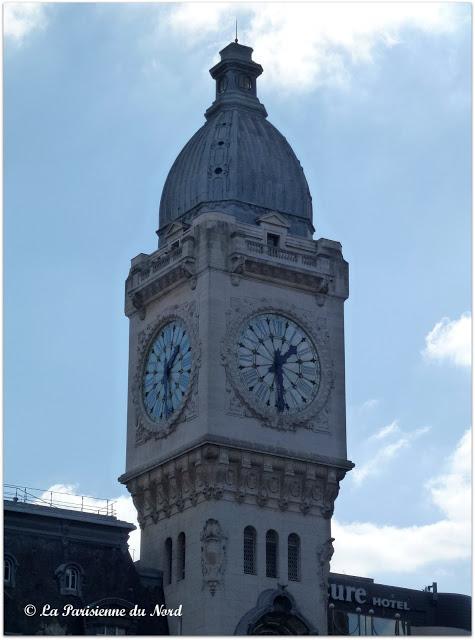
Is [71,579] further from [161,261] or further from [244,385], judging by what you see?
[161,261]

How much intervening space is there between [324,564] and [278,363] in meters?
9.95

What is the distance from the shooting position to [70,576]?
91875 millimetres

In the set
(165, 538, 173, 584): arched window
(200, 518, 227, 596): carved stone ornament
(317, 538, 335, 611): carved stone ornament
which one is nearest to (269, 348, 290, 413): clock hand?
(317, 538, 335, 611): carved stone ornament

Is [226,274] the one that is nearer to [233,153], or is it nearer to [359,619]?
[233,153]

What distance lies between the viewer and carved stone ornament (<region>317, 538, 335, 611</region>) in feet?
315

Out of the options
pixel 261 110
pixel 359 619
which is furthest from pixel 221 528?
pixel 261 110

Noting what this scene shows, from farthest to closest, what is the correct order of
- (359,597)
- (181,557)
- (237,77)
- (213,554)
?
(237,77) → (359,597) → (181,557) → (213,554)

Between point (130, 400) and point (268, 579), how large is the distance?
13162 millimetres

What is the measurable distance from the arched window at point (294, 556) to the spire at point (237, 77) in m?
23.8

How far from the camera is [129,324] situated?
103625 mm

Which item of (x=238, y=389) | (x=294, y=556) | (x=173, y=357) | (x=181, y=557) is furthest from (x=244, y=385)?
(x=181, y=557)

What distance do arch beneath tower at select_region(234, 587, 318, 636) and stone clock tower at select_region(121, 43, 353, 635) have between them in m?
0.07

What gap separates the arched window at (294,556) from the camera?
95375 mm

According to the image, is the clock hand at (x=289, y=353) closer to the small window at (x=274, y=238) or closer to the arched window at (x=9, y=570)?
the small window at (x=274, y=238)
